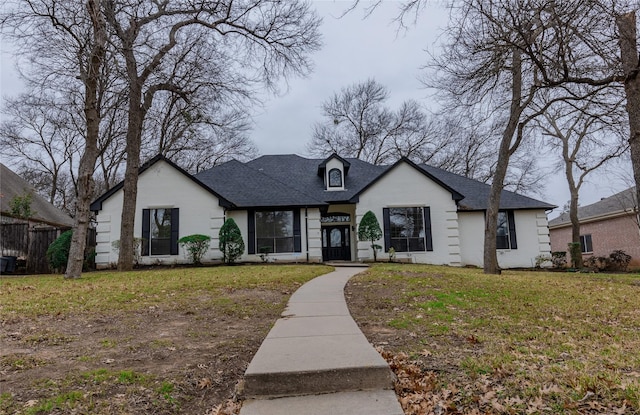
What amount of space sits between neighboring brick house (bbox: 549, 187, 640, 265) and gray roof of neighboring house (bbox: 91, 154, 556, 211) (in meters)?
6.45

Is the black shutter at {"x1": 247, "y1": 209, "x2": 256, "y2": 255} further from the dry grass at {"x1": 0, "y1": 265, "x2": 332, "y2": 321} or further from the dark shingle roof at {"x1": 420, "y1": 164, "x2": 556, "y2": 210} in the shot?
the dark shingle roof at {"x1": 420, "y1": 164, "x2": 556, "y2": 210}

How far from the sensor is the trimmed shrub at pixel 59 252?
14281 millimetres

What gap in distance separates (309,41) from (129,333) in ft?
42.2

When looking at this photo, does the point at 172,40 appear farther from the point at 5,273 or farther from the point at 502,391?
the point at 502,391

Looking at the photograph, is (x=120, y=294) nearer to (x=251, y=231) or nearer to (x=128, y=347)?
(x=128, y=347)

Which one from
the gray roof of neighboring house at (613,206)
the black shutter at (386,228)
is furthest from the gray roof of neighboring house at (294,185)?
the gray roof of neighboring house at (613,206)

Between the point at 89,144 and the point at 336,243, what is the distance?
36.9 feet

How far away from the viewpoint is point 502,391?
2918mm

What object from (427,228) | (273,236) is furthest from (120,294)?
(427,228)

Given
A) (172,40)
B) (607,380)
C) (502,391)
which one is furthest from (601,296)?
(172,40)

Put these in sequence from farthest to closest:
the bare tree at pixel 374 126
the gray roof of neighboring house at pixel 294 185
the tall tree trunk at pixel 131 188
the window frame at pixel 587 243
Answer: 1. the bare tree at pixel 374 126
2. the window frame at pixel 587 243
3. the gray roof of neighboring house at pixel 294 185
4. the tall tree trunk at pixel 131 188

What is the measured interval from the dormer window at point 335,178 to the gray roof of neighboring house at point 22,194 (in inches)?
613

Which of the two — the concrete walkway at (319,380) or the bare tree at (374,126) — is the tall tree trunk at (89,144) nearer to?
the concrete walkway at (319,380)

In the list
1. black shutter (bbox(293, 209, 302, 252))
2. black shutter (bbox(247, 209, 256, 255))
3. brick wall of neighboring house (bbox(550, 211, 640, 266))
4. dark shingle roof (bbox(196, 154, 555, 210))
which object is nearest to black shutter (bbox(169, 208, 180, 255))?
dark shingle roof (bbox(196, 154, 555, 210))
